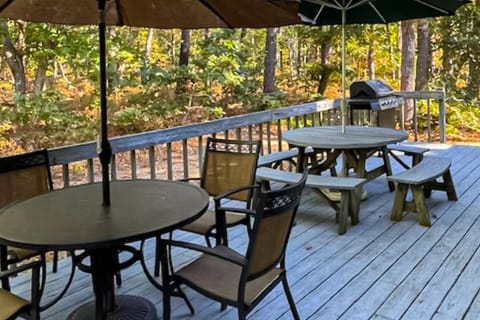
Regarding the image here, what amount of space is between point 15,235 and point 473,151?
684cm

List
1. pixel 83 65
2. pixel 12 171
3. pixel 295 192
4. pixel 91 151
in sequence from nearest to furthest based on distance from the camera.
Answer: pixel 295 192, pixel 12 171, pixel 91 151, pixel 83 65

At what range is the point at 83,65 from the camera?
29.1ft

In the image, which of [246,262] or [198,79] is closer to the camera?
[246,262]

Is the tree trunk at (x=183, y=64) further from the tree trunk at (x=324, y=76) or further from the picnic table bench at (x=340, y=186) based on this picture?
the picnic table bench at (x=340, y=186)

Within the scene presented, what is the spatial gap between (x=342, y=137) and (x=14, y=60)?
682 cm

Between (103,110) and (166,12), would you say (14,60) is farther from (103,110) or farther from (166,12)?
(103,110)

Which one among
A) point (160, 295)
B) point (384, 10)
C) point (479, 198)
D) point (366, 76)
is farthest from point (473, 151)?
point (366, 76)

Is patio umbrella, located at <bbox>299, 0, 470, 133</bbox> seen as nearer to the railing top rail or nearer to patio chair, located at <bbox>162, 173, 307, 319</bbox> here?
the railing top rail

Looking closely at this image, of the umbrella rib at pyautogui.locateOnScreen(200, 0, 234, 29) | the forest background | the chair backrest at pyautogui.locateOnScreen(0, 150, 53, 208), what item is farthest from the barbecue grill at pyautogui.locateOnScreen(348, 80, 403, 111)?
the chair backrest at pyautogui.locateOnScreen(0, 150, 53, 208)

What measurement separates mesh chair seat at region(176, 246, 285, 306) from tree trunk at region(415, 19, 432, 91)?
10514 millimetres

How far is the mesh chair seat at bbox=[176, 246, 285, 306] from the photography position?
215cm

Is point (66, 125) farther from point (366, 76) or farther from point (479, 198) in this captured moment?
point (366, 76)

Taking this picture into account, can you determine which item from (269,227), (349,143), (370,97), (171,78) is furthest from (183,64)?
(269,227)

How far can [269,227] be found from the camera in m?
2.08
